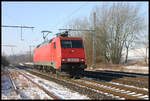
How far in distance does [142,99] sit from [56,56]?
28.4 ft

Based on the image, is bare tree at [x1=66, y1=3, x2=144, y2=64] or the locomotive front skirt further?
bare tree at [x1=66, y1=3, x2=144, y2=64]

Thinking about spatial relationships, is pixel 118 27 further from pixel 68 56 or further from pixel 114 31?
pixel 68 56

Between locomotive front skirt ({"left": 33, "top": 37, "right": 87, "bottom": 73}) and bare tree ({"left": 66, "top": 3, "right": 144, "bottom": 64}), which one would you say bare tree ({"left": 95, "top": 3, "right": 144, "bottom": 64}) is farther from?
locomotive front skirt ({"left": 33, "top": 37, "right": 87, "bottom": 73})

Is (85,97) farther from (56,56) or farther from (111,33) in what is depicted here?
(111,33)

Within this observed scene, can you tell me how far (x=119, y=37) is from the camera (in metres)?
33.8

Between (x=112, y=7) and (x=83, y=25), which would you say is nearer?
(x=112, y=7)

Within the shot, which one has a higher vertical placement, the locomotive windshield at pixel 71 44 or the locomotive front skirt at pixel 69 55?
the locomotive windshield at pixel 71 44

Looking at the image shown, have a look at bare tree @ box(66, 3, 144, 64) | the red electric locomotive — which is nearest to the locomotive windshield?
the red electric locomotive

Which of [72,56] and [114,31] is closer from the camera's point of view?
[72,56]

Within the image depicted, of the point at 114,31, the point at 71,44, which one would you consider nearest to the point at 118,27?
the point at 114,31

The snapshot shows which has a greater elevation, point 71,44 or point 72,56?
point 71,44

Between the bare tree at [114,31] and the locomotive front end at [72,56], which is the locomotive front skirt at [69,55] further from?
the bare tree at [114,31]

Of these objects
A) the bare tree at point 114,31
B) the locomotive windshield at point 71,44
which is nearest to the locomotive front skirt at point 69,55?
the locomotive windshield at point 71,44

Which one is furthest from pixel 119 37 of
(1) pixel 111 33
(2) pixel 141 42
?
(2) pixel 141 42
